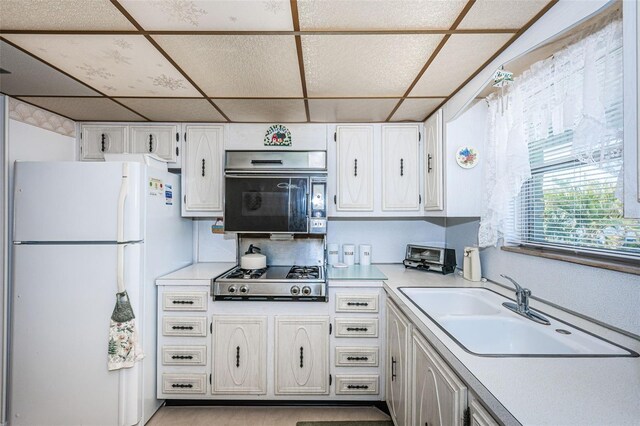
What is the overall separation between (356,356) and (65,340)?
1.85 metres

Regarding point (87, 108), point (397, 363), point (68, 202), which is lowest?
point (397, 363)

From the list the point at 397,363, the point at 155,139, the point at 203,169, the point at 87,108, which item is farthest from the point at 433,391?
the point at 87,108

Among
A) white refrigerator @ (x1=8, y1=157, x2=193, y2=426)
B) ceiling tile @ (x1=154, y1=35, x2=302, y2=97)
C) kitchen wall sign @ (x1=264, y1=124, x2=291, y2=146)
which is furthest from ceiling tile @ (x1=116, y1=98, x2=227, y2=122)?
white refrigerator @ (x1=8, y1=157, x2=193, y2=426)

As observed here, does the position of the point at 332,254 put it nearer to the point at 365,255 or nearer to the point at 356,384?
the point at 365,255

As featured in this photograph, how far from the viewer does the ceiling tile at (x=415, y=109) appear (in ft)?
6.77

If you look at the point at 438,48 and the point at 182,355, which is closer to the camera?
the point at 438,48

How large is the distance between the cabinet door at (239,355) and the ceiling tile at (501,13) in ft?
6.76

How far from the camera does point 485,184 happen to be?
1855mm

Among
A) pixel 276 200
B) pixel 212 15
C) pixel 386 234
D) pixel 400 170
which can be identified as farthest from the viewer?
pixel 386 234

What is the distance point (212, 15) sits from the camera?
3.92ft

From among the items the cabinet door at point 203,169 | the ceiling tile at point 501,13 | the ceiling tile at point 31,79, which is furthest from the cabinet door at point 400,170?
the ceiling tile at point 31,79

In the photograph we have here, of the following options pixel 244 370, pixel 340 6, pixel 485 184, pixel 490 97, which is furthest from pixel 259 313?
pixel 490 97

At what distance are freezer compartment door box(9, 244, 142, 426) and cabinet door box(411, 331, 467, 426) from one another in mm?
1712

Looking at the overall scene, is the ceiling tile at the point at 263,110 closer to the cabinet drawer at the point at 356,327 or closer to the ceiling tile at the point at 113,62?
the ceiling tile at the point at 113,62
